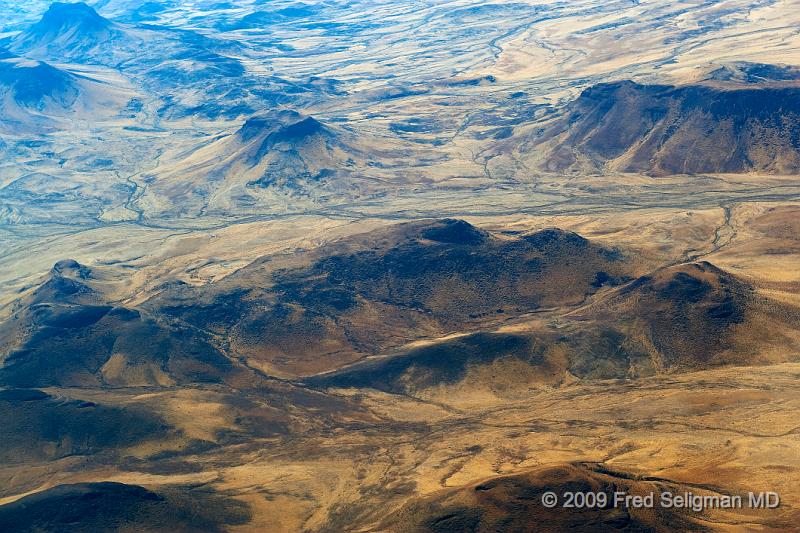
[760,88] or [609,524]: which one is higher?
[760,88]

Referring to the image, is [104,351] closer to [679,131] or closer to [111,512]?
[111,512]

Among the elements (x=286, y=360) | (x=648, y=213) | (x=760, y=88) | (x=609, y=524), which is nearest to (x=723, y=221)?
(x=648, y=213)

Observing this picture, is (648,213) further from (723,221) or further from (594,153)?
(594,153)

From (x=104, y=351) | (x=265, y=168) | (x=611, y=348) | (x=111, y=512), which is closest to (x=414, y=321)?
(x=611, y=348)

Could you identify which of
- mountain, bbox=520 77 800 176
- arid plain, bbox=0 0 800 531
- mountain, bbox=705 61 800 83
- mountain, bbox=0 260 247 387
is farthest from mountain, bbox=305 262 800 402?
mountain, bbox=705 61 800 83

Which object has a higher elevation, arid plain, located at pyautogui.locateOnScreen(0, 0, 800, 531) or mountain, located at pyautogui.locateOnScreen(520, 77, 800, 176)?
mountain, located at pyautogui.locateOnScreen(520, 77, 800, 176)

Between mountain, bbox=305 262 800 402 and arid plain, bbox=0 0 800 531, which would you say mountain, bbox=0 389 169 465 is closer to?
arid plain, bbox=0 0 800 531
